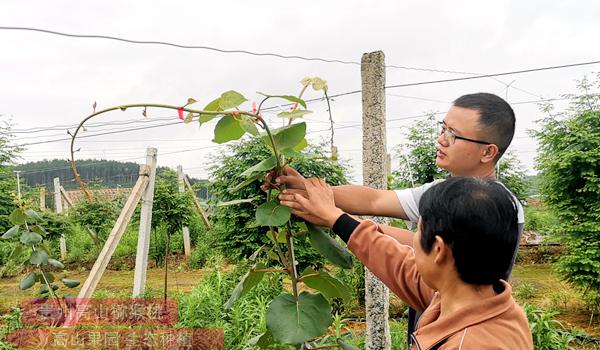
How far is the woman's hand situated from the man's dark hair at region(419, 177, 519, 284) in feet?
0.88

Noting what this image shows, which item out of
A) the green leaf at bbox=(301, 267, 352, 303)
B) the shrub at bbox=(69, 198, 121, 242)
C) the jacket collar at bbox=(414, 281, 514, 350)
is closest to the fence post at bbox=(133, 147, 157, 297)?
the green leaf at bbox=(301, 267, 352, 303)

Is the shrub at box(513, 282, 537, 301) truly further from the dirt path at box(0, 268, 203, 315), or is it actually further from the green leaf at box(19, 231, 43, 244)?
the green leaf at box(19, 231, 43, 244)

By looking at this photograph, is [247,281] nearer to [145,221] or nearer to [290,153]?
[290,153]

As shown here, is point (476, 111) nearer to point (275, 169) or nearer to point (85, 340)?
point (275, 169)

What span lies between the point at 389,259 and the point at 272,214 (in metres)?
0.31

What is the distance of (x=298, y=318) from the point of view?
1051 mm

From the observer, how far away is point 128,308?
418cm

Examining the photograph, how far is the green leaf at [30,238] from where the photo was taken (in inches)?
114

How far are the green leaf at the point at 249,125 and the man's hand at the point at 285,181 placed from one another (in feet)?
0.49

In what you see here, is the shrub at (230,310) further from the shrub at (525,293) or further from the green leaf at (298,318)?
the shrub at (525,293)

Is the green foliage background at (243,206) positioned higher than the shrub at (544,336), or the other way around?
the green foliage background at (243,206)

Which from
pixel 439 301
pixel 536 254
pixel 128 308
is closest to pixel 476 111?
pixel 439 301

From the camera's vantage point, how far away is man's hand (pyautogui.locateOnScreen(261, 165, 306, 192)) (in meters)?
1.11

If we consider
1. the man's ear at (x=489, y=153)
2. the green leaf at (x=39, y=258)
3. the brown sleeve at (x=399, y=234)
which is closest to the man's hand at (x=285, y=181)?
the brown sleeve at (x=399, y=234)
